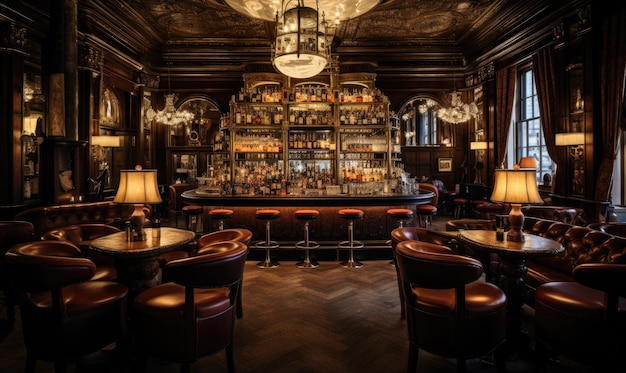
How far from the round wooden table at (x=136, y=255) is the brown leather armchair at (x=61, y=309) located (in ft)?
0.55

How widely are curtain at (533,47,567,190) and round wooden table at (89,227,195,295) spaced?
6.86 m

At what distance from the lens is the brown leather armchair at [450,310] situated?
248cm

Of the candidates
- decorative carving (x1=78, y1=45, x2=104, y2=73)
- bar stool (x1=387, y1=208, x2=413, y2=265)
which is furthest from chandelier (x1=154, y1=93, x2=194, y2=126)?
bar stool (x1=387, y1=208, x2=413, y2=265)

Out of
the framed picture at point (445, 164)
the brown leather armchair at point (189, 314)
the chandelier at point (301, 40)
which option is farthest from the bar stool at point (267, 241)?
the framed picture at point (445, 164)

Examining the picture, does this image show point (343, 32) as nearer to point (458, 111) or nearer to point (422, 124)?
point (458, 111)

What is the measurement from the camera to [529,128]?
8.44 meters

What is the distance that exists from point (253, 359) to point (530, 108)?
8.21 m

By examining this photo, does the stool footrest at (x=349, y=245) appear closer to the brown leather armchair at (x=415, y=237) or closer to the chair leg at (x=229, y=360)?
the brown leather armchair at (x=415, y=237)

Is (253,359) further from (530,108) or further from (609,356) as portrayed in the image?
(530,108)

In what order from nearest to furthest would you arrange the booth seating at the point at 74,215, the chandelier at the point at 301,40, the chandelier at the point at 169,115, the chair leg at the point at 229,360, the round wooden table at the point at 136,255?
the chair leg at the point at 229,360
the round wooden table at the point at 136,255
the chandelier at the point at 301,40
the booth seating at the point at 74,215
the chandelier at the point at 169,115

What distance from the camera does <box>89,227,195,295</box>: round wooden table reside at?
295cm

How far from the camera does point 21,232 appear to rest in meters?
4.15

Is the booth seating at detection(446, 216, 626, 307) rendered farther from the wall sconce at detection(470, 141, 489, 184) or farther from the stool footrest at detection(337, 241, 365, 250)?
the wall sconce at detection(470, 141, 489, 184)

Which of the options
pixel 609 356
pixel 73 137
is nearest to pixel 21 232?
pixel 73 137
